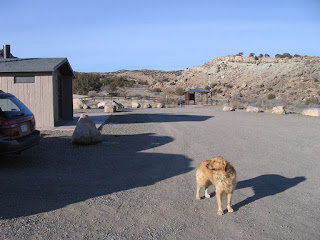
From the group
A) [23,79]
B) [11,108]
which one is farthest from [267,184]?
[23,79]

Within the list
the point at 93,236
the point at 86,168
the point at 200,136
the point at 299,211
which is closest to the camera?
the point at 93,236

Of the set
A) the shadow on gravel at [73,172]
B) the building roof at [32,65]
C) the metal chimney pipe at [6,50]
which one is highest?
the metal chimney pipe at [6,50]

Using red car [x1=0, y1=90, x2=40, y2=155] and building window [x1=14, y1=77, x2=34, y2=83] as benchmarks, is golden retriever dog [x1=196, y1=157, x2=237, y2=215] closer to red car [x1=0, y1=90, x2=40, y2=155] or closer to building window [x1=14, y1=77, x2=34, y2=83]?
red car [x1=0, y1=90, x2=40, y2=155]

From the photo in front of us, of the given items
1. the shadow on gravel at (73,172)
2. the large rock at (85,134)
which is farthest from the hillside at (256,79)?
the shadow on gravel at (73,172)

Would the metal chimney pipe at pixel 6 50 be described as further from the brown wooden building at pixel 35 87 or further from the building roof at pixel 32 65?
the brown wooden building at pixel 35 87

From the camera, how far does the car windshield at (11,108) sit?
22.8ft

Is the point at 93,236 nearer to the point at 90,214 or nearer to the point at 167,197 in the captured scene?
the point at 90,214

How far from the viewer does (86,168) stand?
289 inches

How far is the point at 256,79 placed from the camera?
62938 mm

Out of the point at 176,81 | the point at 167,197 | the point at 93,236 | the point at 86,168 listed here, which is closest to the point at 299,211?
the point at 167,197

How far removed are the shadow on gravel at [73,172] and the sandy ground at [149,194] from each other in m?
0.02

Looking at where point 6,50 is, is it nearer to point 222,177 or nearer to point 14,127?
point 14,127

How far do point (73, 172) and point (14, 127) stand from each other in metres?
1.61

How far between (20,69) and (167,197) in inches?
440
